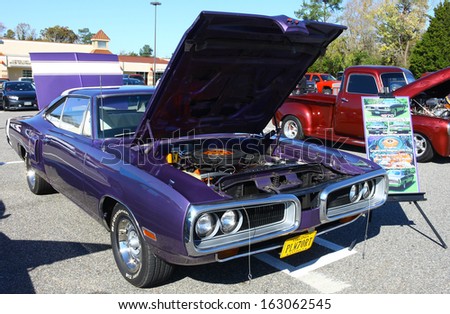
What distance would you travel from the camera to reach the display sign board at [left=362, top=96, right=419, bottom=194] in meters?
4.57

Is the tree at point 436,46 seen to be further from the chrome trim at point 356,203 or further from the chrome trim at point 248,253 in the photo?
the chrome trim at point 248,253

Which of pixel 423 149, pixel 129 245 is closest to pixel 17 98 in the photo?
pixel 423 149

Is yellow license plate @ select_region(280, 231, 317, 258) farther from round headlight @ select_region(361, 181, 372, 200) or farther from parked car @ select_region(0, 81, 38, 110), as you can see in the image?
parked car @ select_region(0, 81, 38, 110)

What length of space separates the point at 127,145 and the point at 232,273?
1458 mm

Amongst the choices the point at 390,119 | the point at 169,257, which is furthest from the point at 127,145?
the point at 390,119

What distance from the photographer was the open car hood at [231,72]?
335cm

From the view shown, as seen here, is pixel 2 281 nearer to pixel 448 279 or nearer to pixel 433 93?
pixel 448 279

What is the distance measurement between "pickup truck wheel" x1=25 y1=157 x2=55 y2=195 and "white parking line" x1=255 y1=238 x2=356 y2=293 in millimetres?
3175

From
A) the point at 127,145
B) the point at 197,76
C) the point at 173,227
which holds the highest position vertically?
the point at 197,76

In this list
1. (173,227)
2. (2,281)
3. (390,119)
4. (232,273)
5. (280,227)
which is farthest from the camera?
(390,119)

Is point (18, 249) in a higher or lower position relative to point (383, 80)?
lower

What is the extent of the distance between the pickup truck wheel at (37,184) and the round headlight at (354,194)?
3.89 m

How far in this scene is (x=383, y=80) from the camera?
29.3ft

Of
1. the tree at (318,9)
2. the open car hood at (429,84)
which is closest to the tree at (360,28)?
the tree at (318,9)
